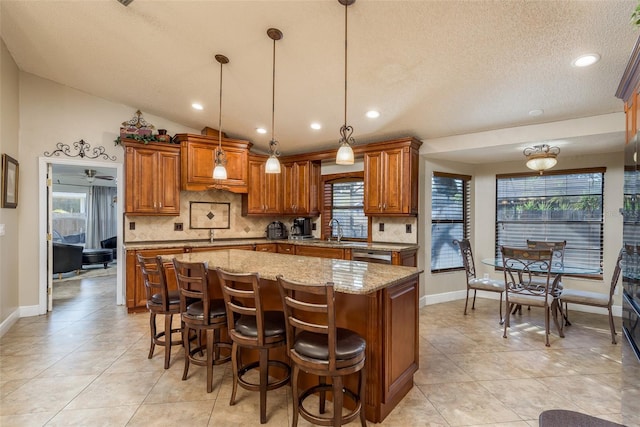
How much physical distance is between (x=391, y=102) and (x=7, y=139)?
4570 mm

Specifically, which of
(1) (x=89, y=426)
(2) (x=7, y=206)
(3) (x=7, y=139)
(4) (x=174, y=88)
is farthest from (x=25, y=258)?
(1) (x=89, y=426)

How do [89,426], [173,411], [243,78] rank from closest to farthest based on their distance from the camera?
[89,426] < [173,411] < [243,78]

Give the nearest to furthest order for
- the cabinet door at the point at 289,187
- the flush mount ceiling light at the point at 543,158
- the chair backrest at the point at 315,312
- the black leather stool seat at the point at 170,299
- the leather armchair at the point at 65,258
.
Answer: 1. the chair backrest at the point at 315,312
2. the black leather stool seat at the point at 170,299
3. the flush mount ceiling light at the point at 543,158
4. the cabinet door at the point at 289,187
5. the leather armchair at the point at 65,258

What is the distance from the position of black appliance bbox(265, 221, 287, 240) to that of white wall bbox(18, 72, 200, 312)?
2946mm

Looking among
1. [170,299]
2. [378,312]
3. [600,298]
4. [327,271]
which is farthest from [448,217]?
[170,299]

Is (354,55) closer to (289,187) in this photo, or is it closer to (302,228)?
(289,187)

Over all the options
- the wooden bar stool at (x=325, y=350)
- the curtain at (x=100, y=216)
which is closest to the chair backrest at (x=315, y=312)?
the wooden bar stool at (x=325, y=350)

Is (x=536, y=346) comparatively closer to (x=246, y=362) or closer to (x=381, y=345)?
(x=381, y=345)

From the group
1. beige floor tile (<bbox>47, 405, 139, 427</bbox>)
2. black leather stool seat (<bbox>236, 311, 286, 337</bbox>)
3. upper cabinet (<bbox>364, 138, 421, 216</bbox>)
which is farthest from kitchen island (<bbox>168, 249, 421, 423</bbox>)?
upper cabinet (<bbox>364, 138, 421, 216</bbox>)

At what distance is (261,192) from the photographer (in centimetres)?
544

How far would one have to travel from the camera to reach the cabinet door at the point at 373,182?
448 cm

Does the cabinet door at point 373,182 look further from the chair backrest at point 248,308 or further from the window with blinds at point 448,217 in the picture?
the chair backrest at point 248,308

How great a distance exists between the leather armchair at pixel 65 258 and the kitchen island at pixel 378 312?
5890 millimetres

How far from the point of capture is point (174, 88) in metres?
3.92
